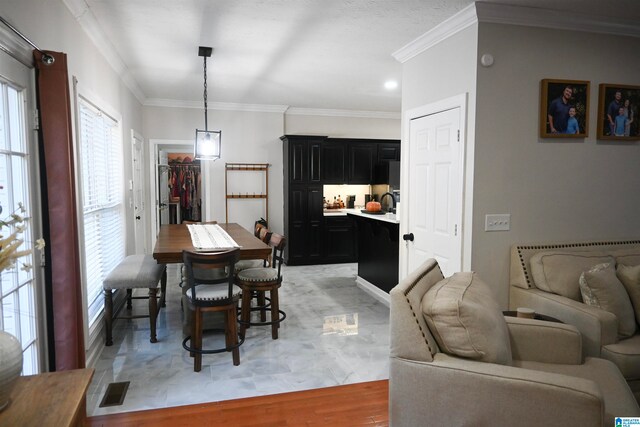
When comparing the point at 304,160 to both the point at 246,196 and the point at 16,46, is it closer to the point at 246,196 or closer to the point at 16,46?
the point at 246,196

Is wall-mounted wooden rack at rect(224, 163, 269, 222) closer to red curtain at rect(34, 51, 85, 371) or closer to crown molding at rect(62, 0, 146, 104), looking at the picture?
crown molding at rect(62, 0, 146, 104)

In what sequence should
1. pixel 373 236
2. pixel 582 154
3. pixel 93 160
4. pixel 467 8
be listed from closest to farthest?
pixel 467 8
pixel 582 154
pixel 93 160
pixel 373 236

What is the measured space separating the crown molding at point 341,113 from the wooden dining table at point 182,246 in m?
3.31

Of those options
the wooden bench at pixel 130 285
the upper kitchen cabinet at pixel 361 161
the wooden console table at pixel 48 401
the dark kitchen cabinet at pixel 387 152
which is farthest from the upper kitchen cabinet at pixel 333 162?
the wooden console table at pixel 48 401

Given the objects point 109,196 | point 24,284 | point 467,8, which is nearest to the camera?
point 24,284

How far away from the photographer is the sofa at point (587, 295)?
2408 mm

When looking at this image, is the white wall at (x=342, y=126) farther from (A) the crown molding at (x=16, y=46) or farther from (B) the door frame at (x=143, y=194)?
(A) the crown molding at (x=16, y=46)

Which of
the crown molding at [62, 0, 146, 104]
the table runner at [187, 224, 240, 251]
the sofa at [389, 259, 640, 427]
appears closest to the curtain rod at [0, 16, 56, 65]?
the crown molding at [62, 0, 146, 104]

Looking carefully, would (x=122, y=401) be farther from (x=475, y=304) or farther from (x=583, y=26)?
(x=583, y=26)

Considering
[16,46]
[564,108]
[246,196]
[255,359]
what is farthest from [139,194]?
[564,108]

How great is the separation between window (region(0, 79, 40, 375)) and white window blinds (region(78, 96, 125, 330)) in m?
1.05

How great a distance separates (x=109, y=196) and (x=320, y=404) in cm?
309

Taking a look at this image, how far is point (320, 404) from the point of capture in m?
2.65

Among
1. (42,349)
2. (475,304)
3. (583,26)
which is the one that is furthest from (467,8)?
(42,349)
